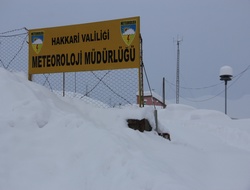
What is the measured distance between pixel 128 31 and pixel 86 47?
1.06 meters

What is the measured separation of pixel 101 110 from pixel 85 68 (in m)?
1.35

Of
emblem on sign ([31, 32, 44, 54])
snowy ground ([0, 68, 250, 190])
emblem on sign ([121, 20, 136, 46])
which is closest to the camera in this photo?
snowy ground ([0, 68, 250, 190])

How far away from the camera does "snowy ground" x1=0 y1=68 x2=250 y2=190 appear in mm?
4316

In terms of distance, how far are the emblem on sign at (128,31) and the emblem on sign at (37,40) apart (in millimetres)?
2064

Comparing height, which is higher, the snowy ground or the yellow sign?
the yellow sign

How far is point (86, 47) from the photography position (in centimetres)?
845

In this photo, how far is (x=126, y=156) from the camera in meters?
4.66

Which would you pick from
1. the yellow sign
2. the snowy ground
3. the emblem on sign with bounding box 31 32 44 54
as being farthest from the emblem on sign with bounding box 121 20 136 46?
the emblem on sign with bounding box 31 32 44 54

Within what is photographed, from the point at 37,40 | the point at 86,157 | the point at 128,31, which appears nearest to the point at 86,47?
the point at 128,31

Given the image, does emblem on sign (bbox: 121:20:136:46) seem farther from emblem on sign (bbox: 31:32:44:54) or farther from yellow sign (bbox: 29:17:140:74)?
emblem on sign (bbox: 31:32:44:54)

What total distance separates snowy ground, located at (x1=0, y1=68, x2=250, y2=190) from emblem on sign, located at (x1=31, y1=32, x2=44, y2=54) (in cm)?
189

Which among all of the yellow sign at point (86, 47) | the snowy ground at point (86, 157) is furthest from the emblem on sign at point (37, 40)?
the snowy ground at point (86, 157)

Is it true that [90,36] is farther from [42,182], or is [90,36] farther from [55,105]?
[42,182]

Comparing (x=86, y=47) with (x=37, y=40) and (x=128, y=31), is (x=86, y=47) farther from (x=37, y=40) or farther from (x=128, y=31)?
(x=37, y=40)
